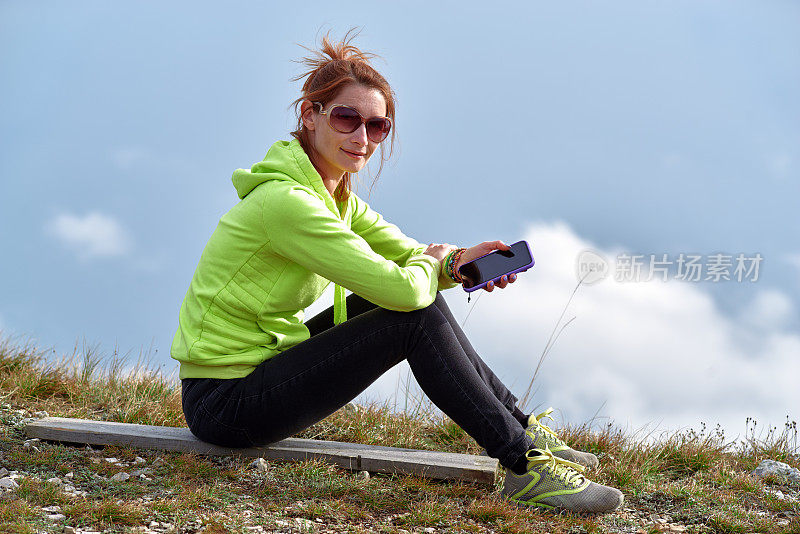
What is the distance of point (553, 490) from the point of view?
12.7ft

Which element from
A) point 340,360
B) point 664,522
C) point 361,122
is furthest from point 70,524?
point 664,522

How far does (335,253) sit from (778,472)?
3542 millimetres

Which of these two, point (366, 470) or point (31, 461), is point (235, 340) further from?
point (31, 461)

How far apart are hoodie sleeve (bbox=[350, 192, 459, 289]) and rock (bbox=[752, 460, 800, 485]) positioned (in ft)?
9.13

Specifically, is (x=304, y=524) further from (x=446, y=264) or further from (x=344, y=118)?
(x=344, y=118)

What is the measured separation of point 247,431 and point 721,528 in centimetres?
259

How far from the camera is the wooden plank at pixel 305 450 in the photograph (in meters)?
4.24

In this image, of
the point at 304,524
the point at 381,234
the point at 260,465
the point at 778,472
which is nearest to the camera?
the point at 304,524

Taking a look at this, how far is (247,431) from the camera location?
4039 millimetres

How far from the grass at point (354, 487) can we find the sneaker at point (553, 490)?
62 mm

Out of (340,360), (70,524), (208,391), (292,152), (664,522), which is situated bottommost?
(70,524)

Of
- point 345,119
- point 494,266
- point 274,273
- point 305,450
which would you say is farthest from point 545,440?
point 345,119

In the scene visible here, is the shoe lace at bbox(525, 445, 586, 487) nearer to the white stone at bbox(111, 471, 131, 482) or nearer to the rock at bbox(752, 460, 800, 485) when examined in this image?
the rock at bbox(752, 460, 800, 485)

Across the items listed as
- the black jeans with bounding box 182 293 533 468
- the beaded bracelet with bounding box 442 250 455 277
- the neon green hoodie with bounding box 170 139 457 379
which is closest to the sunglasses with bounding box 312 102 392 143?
the neon green hoodie with bounding box 170 139 457 379
